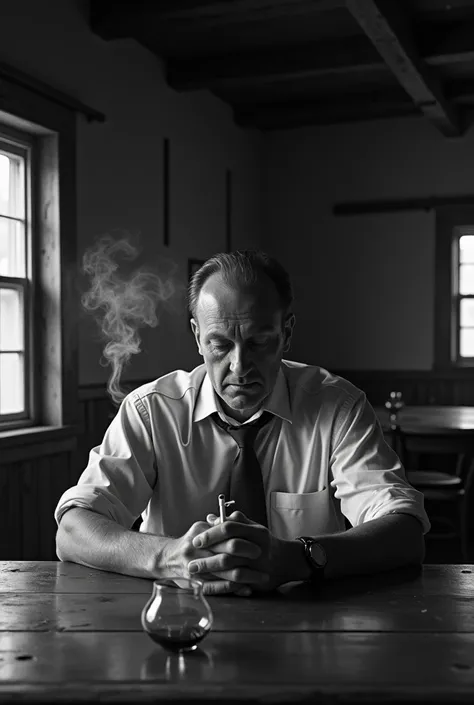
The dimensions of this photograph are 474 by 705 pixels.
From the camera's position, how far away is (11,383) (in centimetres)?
401

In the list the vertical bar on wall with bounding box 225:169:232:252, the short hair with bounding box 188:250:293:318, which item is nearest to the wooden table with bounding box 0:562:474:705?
the short hair with bounding box 188:250:293:318

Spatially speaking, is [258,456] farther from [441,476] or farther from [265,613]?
[441,476]

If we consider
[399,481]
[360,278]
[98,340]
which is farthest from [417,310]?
[399,481]

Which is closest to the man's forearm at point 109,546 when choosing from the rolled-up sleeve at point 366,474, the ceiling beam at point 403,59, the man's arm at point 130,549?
the man's arm at point 130,549

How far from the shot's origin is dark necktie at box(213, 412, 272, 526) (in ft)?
6.79

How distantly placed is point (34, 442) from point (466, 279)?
4.42 meters

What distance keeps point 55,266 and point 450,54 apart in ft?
9.92

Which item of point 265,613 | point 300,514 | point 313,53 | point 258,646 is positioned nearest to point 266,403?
point 300,514

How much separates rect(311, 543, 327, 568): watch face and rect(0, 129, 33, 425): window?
2.62m

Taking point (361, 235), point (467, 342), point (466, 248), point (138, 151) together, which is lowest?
point (467, 342)

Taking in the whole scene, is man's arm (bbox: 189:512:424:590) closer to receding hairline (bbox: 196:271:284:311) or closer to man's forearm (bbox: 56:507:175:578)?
man's forearm (bbox: 56:507:175:578)

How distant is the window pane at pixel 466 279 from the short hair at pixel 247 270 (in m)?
5.13

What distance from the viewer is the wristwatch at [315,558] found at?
1.61m

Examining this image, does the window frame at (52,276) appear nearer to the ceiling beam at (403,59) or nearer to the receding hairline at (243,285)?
the ceiling beam at (403,59)
